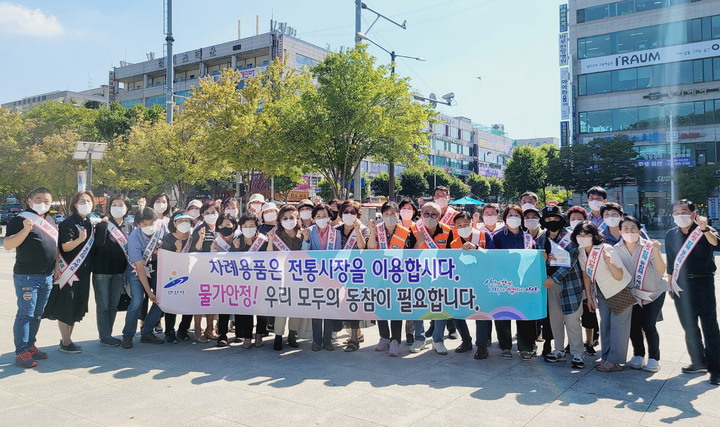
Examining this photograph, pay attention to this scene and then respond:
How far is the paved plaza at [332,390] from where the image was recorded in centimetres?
441

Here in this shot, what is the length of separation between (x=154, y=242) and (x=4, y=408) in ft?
8.71

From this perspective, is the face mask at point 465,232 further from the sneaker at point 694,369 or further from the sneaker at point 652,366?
the sneaker at point 694,369

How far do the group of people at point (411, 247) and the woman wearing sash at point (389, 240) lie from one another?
0.01m

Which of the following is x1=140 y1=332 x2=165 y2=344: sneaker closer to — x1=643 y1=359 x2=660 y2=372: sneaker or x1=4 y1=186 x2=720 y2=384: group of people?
x1=4 y1=186 x2=720 y2=384: group of people

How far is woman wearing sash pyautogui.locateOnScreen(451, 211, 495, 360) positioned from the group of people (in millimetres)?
14

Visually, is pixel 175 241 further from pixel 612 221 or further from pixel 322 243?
pixel 612 221

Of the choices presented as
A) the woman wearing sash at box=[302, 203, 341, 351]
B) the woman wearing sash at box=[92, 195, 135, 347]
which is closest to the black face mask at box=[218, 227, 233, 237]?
the woman wearing sash at box=[302, 203, 341, 351]

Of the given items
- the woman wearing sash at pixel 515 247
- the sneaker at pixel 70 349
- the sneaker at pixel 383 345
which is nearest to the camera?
the woman wearing sash at pixel 515 247

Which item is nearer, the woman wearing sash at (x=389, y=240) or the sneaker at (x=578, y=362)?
the sneaker at (x=578, y=362)

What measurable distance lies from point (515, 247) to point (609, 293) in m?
1.13

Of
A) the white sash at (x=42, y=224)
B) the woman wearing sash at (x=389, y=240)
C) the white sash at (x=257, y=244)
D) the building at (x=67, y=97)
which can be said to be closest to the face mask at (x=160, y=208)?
the white sash at (x=42, y=224)

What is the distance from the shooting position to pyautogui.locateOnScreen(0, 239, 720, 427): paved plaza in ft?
14.5

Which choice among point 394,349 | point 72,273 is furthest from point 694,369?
point 72,273

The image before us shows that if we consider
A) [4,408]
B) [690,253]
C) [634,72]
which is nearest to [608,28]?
→ [634,72]
